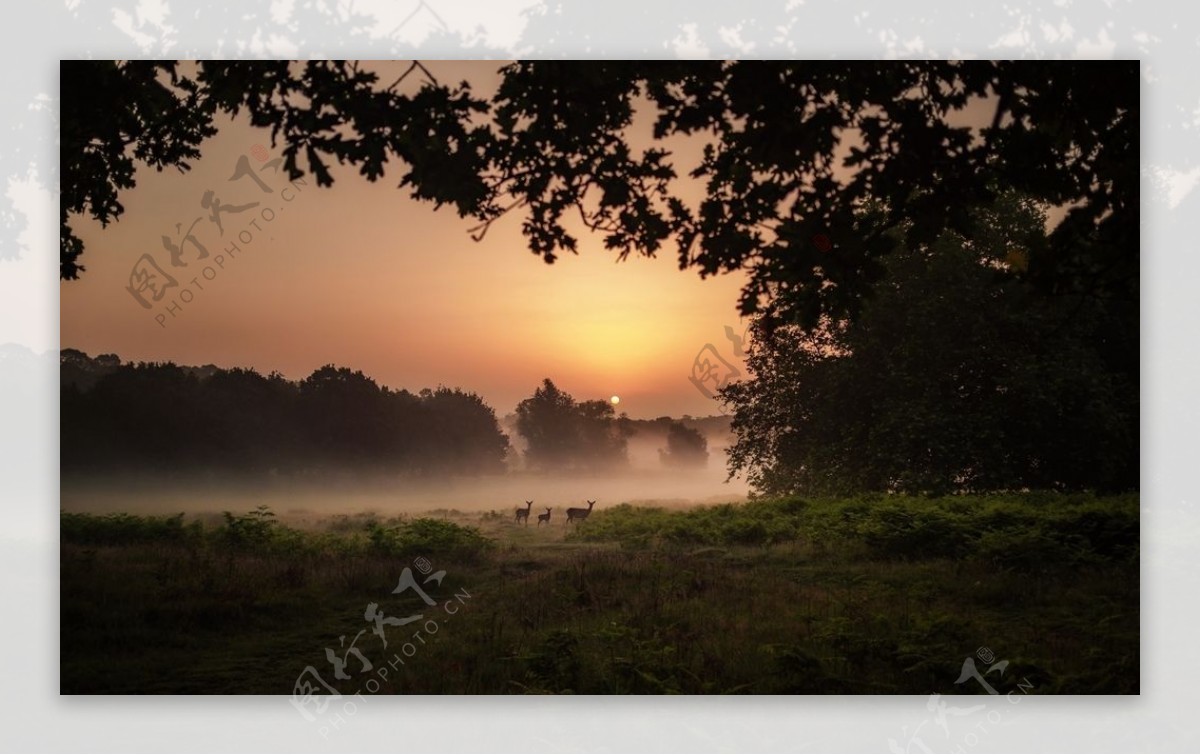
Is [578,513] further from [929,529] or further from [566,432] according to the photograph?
[929,529]

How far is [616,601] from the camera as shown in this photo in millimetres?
7559

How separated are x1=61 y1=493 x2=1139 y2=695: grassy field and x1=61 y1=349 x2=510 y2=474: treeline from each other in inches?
18.0

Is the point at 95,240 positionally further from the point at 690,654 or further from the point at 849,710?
the point at 849,710

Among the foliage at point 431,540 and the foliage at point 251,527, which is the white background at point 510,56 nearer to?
the foliage at point 251,527

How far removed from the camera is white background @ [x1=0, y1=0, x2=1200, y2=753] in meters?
7.52

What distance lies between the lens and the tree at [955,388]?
25.7 feet

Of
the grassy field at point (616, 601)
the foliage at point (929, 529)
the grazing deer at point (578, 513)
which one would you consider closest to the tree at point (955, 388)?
the foliage at point (929, 529)

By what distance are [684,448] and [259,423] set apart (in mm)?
3294

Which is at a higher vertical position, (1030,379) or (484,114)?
(484,114)

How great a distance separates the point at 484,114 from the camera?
24.6 feet

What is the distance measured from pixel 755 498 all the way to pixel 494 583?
212cm

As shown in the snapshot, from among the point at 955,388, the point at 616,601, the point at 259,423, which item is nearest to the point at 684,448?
the point at 616,601

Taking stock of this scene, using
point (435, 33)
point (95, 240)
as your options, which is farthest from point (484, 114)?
point (95, 240)

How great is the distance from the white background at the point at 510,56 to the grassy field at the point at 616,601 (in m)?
0.23
